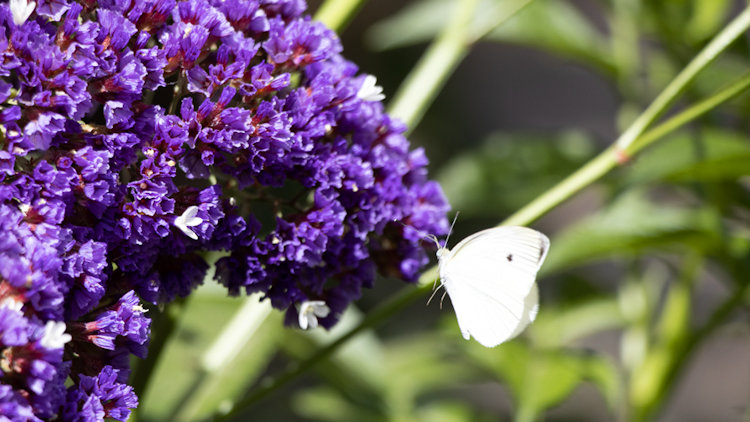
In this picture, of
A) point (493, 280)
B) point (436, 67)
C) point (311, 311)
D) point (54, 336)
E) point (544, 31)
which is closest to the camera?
point (54, 336)

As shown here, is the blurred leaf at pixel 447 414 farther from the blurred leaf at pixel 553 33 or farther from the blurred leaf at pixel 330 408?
the blurred leaf at pixel 553 33

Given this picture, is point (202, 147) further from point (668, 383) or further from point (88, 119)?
point (668, 383)

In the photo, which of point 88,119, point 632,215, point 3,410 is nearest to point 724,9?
point 632,215

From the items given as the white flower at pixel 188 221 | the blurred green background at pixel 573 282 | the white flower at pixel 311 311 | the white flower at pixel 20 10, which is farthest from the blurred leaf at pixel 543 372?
the white flower at pixel 20 10

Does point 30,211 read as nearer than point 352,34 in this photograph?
Result: Yes

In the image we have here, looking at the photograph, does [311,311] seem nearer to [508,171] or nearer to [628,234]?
[628,234]

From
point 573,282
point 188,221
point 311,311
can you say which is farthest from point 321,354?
point 573,282

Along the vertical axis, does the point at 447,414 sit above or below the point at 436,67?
below
